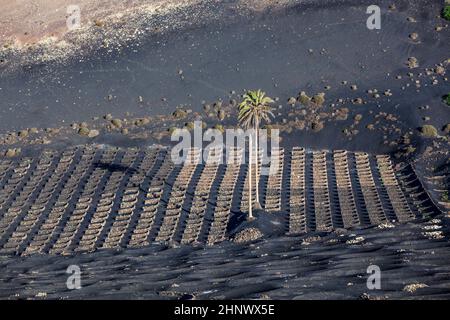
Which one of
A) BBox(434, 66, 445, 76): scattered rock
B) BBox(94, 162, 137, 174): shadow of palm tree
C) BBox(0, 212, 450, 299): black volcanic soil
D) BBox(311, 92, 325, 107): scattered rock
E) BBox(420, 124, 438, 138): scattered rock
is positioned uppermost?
BBox(434, 66, 445, 76): scattered rock

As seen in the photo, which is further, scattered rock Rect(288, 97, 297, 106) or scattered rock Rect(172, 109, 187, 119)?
scattered rock Rect(288, 97, 297, 106)

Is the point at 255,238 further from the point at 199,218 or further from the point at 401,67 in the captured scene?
the point at 401,67

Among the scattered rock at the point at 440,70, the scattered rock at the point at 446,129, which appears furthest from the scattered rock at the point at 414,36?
the scattered rock at the point at 446,129

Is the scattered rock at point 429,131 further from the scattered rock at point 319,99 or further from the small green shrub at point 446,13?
the small green shrub at point 446,13

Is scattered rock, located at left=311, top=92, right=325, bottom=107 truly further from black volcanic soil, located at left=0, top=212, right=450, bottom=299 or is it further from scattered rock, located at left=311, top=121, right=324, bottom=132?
black volcanic soil, located at left=0, top=212, right=450, bottom=299

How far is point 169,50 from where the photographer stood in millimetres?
103375

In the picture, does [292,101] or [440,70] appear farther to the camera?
[440,70]

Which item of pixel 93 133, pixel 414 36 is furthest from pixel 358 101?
pixel 93 133

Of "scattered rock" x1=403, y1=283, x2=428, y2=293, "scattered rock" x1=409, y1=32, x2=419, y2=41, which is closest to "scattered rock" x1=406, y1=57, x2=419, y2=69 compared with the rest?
"scattered rock" x1=409, y1=32, x2=419, y2=41

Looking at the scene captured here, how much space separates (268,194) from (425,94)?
24768 millimetres

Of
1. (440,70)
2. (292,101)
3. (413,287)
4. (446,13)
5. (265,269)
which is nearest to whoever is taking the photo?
(413,287)

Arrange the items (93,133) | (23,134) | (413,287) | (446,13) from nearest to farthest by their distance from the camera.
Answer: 1. (413,287)
2. (93,133)
3. (23,134)
4. (446,13)

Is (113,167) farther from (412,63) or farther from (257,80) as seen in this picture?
(412,63)
